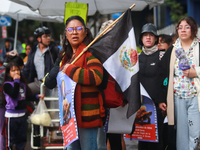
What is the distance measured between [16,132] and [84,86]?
2.77 metres

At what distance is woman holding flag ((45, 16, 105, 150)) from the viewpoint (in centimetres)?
361

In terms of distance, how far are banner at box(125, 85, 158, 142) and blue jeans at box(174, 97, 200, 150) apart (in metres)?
0.43

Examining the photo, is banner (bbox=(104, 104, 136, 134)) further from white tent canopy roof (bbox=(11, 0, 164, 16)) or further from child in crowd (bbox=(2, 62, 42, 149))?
white tent canopy roof (bbox=(11, 0, 164, 16))

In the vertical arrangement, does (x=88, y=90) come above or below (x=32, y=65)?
below

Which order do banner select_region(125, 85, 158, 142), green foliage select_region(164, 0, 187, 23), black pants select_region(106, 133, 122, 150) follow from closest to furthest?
black pants select_region(106, 133, 122, 150) < banner select_region(125, 85, 158, 142) < green foliage select_region(164, 0, 187, 23)

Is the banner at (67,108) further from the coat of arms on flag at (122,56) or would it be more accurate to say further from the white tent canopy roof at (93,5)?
the white tent canopy roof at (93,5)

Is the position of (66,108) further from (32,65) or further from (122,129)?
(32,65)

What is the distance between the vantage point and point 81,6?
5930 mm

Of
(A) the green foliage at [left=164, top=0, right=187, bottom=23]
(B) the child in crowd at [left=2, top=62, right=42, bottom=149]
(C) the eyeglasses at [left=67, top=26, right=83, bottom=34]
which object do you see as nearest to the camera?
(C) the eyeglasses at [left=67, top=26, right=83, bottom=34]

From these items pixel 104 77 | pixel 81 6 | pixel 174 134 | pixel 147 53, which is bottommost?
pixel 174 134

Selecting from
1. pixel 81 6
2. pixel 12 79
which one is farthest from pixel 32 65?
pixel 81 6

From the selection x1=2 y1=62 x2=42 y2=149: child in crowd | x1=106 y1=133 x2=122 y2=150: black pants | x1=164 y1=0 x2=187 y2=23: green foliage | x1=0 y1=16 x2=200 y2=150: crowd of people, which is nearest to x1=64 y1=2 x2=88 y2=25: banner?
x1=0 y1=16 x2=200 y2=150: crowd of people

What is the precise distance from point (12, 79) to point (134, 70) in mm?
2858

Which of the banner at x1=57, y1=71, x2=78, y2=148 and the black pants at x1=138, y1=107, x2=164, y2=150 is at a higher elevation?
the banner at x1=57, y1=71, x2=78, y2=148
